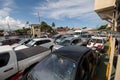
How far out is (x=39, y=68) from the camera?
336 cm

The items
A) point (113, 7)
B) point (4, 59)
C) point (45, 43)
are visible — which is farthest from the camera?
point (45, 43)

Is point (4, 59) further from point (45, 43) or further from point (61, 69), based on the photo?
point (45, 43)

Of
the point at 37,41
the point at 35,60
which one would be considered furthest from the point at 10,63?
the point at 37,41

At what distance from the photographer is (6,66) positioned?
4070 mm

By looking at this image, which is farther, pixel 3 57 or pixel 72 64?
pixel 3 57

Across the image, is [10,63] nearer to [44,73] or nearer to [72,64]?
[44,73]

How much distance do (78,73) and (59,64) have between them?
690 millimetres

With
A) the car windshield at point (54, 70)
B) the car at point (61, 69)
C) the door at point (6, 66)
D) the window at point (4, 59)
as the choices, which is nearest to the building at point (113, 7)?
the car at point (61, 69)

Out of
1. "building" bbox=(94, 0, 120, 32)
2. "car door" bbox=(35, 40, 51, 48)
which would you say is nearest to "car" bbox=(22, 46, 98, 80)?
"building" bbox=(94, 0, 120, 32)

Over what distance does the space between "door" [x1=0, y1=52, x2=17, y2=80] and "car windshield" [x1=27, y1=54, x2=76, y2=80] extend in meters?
1.32

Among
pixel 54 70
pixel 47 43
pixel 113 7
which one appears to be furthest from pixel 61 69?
pixel 47 43

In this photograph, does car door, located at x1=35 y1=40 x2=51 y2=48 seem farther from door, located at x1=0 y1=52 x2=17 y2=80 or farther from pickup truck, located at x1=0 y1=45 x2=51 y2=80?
door, located at x1=0 y1=52 x2=17 y2=80

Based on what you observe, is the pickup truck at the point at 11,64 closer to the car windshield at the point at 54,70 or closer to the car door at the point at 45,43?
the car windshield at the point at 54,70

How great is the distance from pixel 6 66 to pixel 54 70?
2.03 metres
